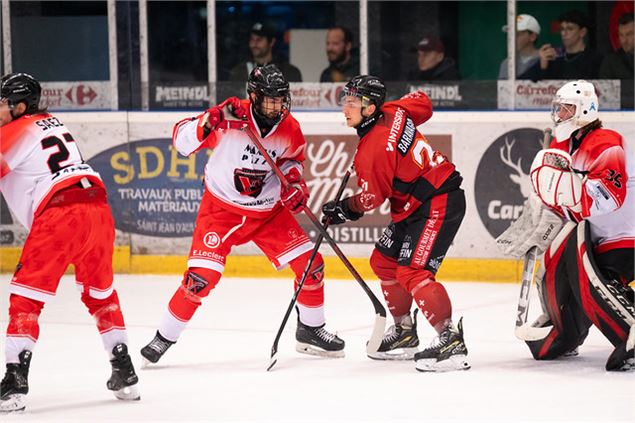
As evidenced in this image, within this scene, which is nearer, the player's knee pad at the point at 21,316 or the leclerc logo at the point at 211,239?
the player's knee pad at the point at 21,316

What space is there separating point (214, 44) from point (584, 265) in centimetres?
366

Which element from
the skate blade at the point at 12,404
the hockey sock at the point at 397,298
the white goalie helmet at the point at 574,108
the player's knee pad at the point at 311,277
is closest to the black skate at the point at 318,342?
the player's knee pad at the point at 311,277

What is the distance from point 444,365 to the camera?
508 cm

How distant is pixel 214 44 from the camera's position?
802 cm

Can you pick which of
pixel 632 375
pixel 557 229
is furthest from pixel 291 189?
pixel 632 375

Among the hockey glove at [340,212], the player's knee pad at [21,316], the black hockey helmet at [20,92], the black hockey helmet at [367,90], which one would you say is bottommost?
the player's knee pad at [21,316]

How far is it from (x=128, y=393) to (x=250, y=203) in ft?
3.61

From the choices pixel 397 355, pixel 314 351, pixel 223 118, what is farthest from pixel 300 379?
pixel 223 118

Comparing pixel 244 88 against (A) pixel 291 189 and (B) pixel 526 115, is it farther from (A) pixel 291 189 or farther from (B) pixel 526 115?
(A) pixel 291 189

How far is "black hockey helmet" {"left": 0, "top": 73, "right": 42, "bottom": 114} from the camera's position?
4441 millimetres

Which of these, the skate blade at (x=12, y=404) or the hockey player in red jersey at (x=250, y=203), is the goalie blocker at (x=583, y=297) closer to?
the hockey player in red jersey at (x=250, y=203)

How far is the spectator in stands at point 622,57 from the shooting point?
748 cm

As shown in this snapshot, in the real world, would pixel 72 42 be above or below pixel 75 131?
above

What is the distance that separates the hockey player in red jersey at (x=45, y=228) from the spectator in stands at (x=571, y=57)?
3.86 meters
